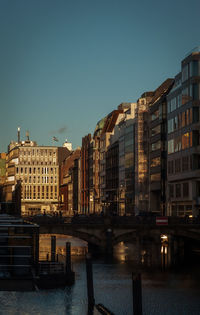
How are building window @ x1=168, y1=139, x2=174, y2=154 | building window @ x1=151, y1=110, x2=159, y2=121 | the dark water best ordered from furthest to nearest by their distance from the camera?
building window @ x1=151, y1=110, x2=159, y2=121
building window @ x1=168, y1=139, x2=174, y2=154
the dark water

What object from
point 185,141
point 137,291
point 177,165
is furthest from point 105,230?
point 137,291

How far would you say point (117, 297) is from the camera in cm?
5800

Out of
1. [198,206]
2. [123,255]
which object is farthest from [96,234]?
[198,206]

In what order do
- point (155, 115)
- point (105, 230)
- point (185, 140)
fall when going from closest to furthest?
point (105, 230)
point (185, 140)
point (155, 115)

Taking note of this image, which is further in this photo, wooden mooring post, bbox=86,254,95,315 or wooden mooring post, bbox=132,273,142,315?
wooden mooring post, bbox=86,254,95,315

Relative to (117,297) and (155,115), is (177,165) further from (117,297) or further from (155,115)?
(117,297)

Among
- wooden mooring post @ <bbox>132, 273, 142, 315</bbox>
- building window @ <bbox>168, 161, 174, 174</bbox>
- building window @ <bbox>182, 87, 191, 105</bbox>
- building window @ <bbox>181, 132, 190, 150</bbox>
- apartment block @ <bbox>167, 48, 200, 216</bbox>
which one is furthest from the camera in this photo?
building window @ <bbox>168, 161, 174, 174</bbox>

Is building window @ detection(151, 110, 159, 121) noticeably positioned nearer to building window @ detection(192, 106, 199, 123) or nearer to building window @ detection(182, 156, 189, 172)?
building window @ detection(182, 156, 189, 172)

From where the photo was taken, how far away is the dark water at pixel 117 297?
50844mm

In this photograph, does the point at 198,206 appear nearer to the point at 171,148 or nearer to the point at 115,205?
the point at 171,148

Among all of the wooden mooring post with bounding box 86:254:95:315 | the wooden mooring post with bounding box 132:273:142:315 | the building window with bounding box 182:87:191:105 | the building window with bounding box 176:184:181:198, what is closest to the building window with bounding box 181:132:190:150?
the building window with bounding box 182:87:191:105

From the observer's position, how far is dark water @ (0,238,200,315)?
50844mm

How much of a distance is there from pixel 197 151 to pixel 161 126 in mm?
29670

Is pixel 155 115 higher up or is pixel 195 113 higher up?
pixel 155 115
